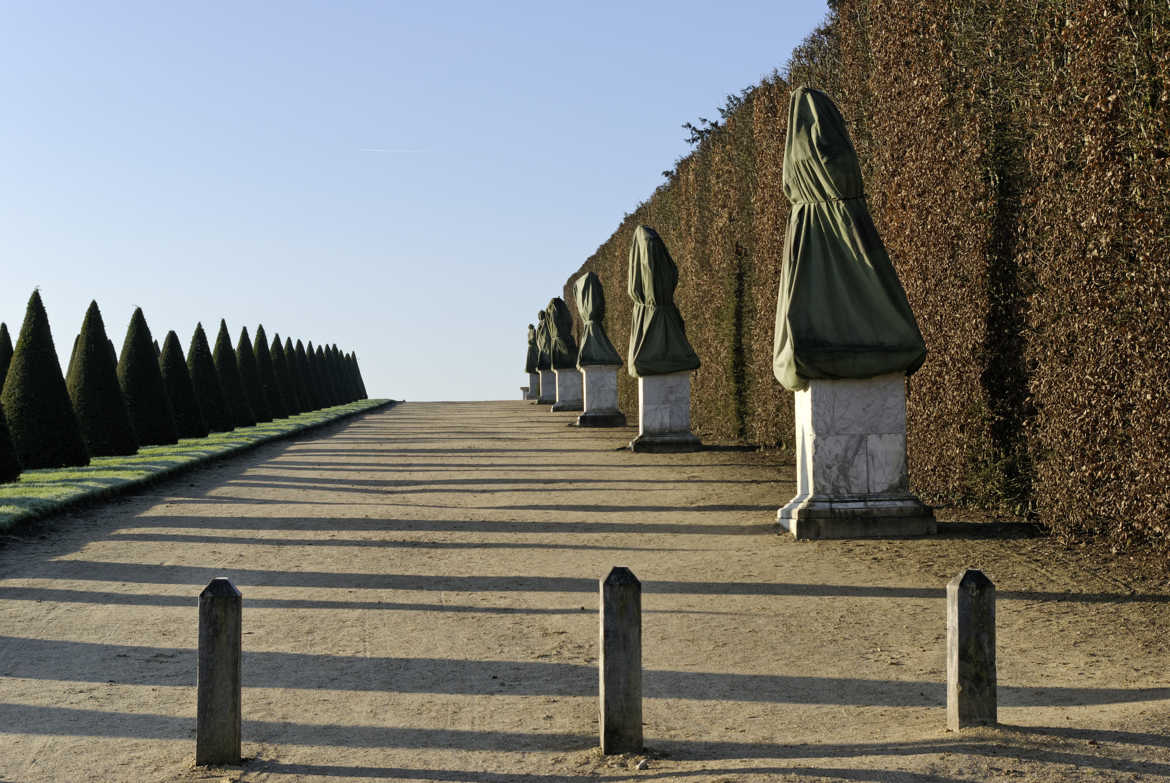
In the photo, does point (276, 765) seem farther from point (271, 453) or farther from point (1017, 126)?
point (271, 453)

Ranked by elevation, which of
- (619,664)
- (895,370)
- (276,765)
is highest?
(895,370)

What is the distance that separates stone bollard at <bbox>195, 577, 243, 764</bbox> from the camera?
504 cm

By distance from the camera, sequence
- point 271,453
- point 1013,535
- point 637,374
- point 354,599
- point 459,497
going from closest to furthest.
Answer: point 354,599
point 1013,535
point 459,497
point 637,374
point 271,453

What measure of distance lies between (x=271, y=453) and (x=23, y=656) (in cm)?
1628

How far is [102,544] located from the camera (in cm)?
1142

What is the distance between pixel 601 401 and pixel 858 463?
18446 mm

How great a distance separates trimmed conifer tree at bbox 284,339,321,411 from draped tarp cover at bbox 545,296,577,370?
33.0 ft

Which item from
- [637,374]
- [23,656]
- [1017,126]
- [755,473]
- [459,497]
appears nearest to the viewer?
[23,656]

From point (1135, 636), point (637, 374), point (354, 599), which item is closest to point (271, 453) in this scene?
point (637, 374)

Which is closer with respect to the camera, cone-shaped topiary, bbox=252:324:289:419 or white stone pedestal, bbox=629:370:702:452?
white stone pedestal, bbox=629:370:702:452

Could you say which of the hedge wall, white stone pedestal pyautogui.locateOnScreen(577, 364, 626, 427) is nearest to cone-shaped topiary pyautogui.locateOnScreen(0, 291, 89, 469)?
the hedge wall

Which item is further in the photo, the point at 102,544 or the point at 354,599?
the point at 102,544

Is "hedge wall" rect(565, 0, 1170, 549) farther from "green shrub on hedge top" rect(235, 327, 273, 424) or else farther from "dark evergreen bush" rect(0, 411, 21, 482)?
"green shrub on hedge top" rect(235, 327, 273, 424)

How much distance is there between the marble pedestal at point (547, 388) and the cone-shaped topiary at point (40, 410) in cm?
2999
